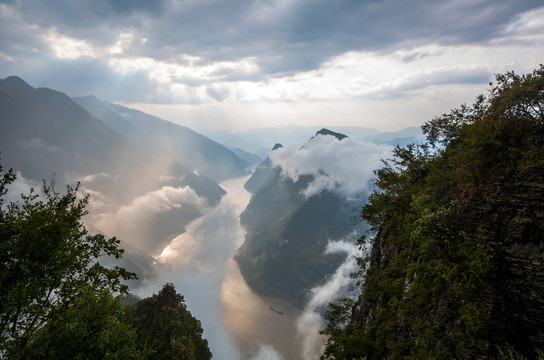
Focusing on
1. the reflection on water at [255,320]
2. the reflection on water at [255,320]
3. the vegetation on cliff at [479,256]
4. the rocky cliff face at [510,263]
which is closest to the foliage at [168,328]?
the vegetation on cliff at [479,256]

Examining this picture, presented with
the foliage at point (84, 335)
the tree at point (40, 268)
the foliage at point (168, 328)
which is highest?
the tree at point (40, 268)

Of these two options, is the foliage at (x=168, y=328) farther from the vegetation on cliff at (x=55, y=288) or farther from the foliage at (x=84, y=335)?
the vegetation on cliff at (x=55, y=288)

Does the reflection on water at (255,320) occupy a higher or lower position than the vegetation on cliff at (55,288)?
lower

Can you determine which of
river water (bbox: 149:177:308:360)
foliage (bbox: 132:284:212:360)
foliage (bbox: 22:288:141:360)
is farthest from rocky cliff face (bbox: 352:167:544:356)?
river water (bbox: 149:177:308:360)

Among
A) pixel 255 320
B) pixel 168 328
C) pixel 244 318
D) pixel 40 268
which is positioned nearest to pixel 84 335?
pixel 40 268

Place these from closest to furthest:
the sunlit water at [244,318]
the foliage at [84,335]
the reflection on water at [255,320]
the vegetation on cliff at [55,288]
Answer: the vegetation on cliff at [55,288]
the foliage at [84,335]
the sunlit water at [244,318]
the reflection on water at [255,320]

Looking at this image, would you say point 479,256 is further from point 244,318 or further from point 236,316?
point 236,316
